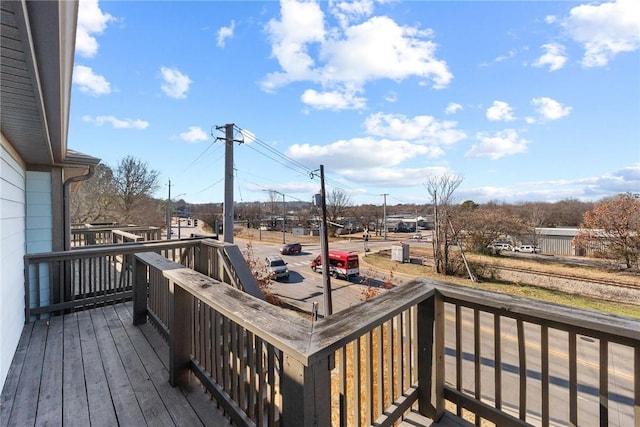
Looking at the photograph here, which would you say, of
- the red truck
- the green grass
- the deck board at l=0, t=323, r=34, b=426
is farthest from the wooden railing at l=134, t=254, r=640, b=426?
the red truck

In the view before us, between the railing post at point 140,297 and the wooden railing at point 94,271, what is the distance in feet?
1.09

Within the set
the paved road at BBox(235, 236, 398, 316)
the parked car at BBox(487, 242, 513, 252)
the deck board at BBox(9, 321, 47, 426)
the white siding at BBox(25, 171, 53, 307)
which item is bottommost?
the paved road at BBox(235, 236, 398, 316)

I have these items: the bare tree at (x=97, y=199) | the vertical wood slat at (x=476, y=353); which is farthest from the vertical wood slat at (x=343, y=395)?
the bare tree at (x=97, y=199)

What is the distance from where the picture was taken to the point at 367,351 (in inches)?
55.9

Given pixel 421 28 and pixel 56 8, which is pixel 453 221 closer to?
pixel 421 28

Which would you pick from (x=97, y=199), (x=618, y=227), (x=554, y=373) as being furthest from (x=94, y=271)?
(x=618, y=227)

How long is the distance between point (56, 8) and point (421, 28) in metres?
7.24

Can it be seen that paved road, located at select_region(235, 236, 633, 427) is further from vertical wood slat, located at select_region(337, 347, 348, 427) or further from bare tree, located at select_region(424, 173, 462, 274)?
bare tree, located at select_region(424, 173, 462, 274)

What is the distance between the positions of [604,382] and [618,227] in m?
19.7

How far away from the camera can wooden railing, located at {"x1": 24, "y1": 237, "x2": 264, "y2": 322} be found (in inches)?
124

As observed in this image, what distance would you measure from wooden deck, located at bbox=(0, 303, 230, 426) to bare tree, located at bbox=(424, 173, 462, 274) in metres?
15.7

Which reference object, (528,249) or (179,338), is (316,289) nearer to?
(179,338)

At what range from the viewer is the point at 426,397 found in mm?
1565

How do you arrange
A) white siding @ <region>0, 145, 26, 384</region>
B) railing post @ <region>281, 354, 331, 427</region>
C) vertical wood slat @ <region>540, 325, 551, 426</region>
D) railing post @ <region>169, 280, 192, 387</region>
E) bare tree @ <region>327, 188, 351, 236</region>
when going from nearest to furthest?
railing post @ <region>281, 354, 331, 427</region> < vertical wood slat @ <region>540, 325, 551, 426</region> < railing post @ <region>169, 280, 192, 387</region> < white siding @ <region>0, 145, 26, 384</region> < bare tree @ <region>327, 188, 351, 236</region>
